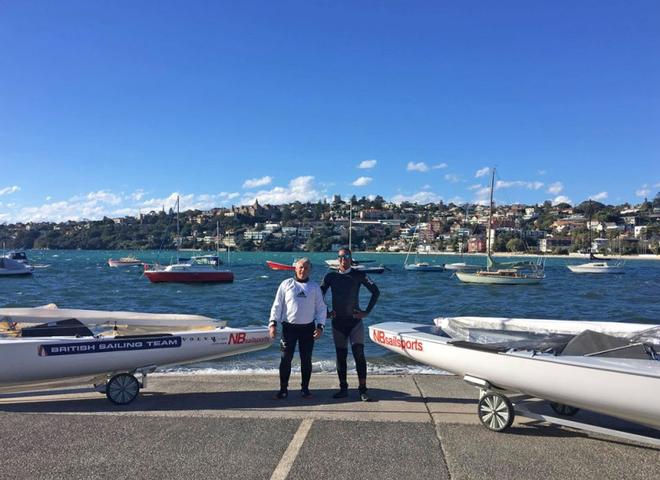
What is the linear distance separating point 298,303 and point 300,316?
14 cm

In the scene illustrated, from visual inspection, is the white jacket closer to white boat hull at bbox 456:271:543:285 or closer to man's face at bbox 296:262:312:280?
man's face at bbox 296:262:312:280

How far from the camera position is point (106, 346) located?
18.4 feet

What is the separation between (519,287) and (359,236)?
496ft

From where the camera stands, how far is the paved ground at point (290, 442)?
392cm

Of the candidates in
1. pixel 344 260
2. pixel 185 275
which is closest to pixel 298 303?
pixel 344 260

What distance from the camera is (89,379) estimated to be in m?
5.79

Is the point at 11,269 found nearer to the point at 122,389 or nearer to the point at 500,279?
the point at 500,279

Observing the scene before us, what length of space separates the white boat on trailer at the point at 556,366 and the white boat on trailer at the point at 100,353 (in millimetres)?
1857

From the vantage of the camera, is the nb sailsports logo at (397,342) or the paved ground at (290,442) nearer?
the paved ground at (290,442)

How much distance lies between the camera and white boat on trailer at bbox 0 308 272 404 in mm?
5410

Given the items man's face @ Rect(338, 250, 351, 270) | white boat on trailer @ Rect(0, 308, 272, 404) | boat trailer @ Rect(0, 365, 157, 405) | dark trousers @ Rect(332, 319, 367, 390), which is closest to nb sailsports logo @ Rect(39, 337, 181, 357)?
white boat on trailer @ Rect(0, 308, 272, 404)

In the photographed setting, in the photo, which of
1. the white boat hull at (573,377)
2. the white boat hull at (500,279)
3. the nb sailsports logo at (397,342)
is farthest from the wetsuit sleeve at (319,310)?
the white boat hull at (500,279)

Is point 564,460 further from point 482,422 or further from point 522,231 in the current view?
point 522,231

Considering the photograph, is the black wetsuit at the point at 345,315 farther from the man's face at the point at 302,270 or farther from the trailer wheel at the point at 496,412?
the trailer wheel at the point at 496,412
